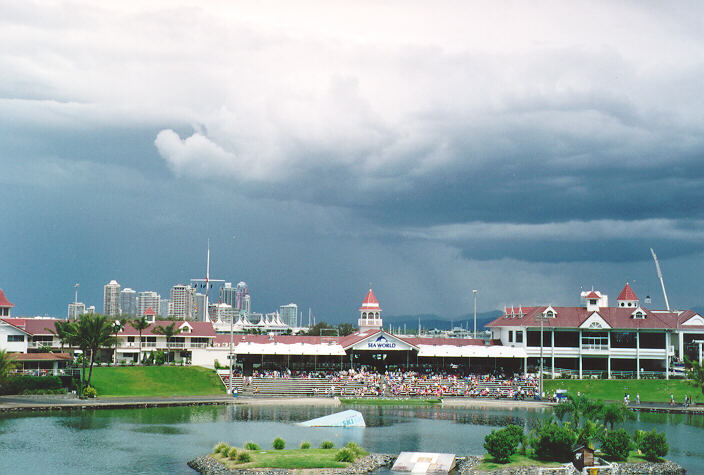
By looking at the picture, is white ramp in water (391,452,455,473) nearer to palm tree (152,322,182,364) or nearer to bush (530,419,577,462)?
bush (530,419,577,462)

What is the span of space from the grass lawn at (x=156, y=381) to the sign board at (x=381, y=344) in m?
18.0

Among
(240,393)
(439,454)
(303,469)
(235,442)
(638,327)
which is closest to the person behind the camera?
(303,469)

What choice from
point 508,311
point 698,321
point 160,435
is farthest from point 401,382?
point 698,321

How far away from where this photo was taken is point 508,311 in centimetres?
A: 11169

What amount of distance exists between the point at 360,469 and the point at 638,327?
6679 centimetres

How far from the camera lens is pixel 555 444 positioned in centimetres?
4403

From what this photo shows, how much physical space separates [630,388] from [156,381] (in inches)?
2054

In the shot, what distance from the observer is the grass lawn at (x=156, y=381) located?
8162 cm

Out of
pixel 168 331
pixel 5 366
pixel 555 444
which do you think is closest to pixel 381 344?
pixel 168 331

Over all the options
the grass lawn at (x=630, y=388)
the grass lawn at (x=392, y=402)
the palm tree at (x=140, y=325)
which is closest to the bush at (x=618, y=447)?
the grass lawn at (x=392, y=402)

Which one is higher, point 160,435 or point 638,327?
point 638,327

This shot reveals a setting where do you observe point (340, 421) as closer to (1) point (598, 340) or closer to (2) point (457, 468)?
(2) point (457, 468)

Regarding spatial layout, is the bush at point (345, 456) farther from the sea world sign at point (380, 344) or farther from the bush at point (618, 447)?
the sea world sign at point (380, 344)

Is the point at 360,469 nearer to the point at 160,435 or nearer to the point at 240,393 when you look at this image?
the point at 160,435
